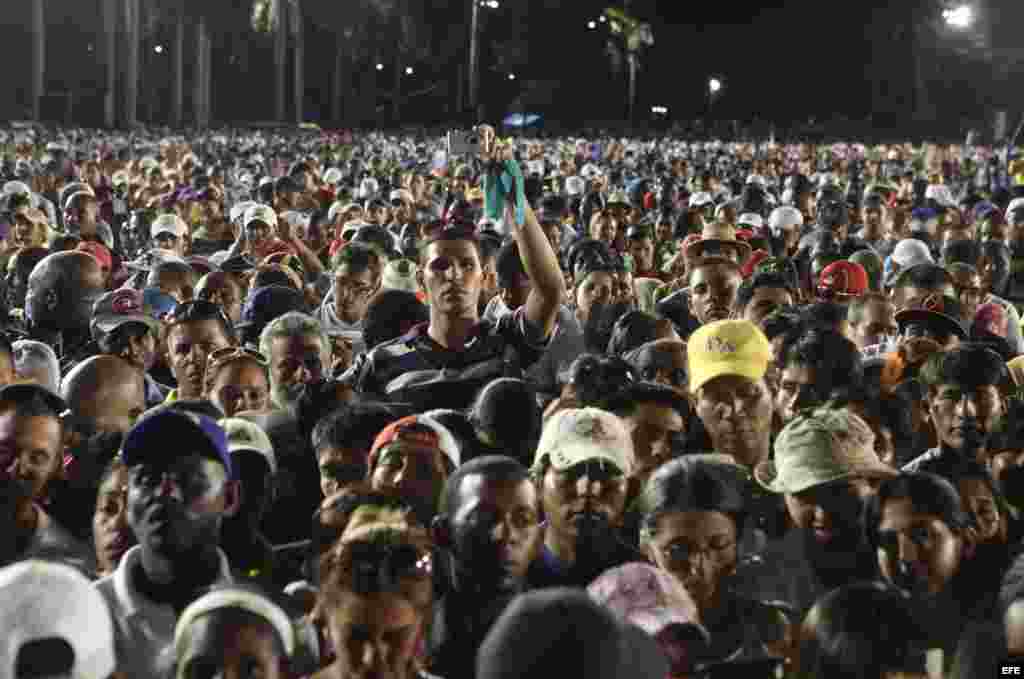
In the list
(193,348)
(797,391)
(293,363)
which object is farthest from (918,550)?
(193,348)

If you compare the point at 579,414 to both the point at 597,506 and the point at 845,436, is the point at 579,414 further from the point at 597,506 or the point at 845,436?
the point at 845,436

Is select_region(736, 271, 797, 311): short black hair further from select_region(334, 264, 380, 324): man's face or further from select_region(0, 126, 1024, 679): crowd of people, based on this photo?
select_region(334, 264, 380, 324): man's face

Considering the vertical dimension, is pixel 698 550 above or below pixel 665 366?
below

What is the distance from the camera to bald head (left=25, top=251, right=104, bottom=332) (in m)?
8.34

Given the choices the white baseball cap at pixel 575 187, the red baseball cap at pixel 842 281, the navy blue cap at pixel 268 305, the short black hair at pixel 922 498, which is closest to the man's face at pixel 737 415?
the short black hair at pixel 922 498

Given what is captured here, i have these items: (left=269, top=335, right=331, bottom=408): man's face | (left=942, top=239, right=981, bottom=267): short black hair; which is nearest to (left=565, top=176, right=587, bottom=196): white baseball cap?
(left=942, top=239, right=981, bottom=267): short black hair

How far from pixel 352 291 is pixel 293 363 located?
189cm

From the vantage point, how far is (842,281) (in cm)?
941

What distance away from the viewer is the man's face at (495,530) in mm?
4539

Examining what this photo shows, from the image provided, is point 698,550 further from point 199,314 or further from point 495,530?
point 199,314

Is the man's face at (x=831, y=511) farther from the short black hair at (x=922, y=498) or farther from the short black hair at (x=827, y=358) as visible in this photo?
the short black hair at (x=827, y=358)

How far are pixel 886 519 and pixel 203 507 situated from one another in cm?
192

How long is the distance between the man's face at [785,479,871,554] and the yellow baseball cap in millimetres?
1168

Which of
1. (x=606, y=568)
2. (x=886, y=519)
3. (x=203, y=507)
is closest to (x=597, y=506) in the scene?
(x=606, y=568)
